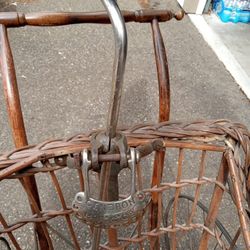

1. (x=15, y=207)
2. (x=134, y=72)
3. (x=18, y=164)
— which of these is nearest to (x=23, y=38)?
(x=134, y=72)

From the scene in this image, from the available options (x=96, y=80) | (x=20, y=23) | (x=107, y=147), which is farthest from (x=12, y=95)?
(x=96, y=80)

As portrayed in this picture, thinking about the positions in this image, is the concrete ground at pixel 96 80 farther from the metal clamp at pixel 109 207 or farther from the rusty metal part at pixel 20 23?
the metal clamp at pixel 109 207

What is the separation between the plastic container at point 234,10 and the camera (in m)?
2.37

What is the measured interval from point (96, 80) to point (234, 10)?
1.27 metres

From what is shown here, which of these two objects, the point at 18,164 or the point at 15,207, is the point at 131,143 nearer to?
the point at 18,164

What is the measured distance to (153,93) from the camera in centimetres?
179

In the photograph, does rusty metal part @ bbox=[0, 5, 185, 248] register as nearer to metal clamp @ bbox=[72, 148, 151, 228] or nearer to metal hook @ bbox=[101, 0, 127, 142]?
metal clamp @ bbox=[72, 148, 151, 228]

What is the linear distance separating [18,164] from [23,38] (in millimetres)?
1688

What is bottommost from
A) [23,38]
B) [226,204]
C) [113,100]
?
[226,204]

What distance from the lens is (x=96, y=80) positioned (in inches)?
72.1

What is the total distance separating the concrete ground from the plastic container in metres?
0.32

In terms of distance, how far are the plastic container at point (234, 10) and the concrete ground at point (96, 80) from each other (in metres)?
0.32

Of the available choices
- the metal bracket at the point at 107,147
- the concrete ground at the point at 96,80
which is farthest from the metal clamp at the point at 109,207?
the concrete ground at the point at 96,80

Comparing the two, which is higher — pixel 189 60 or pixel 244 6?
pixel 244 6
